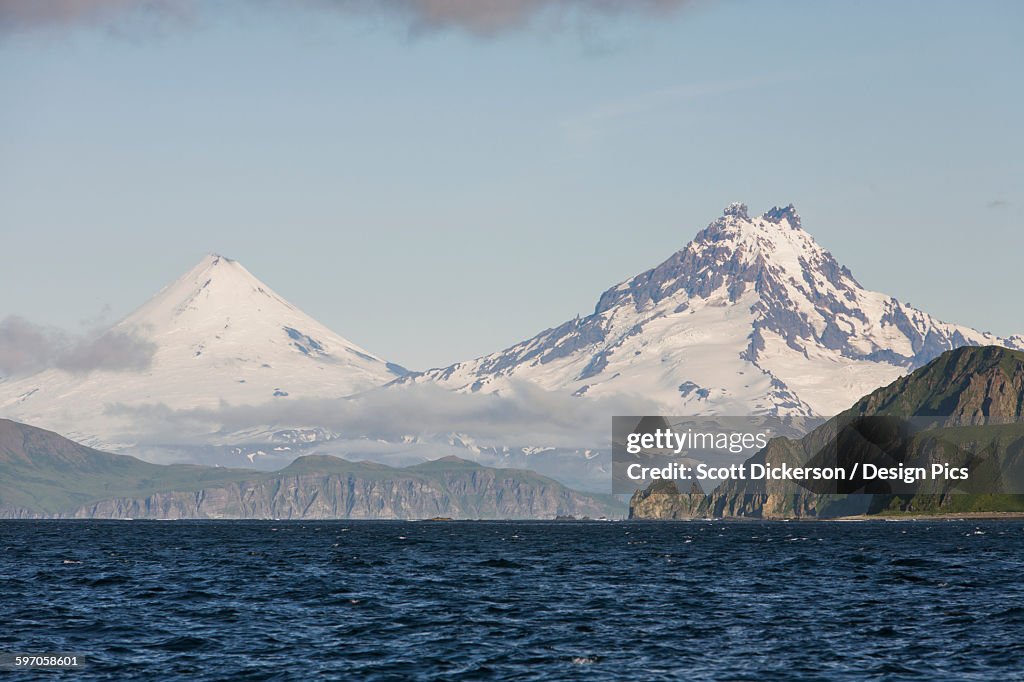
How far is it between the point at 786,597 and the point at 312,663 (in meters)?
55.3

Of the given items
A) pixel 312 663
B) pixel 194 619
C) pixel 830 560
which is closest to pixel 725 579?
pixel 830 560

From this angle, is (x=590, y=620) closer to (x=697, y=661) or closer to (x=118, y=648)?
(x=697, y=661)

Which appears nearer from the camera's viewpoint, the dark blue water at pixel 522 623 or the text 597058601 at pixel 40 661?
the text 597058601 at pixel 40 661

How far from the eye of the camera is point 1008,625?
355ft

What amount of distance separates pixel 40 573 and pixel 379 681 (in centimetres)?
8891

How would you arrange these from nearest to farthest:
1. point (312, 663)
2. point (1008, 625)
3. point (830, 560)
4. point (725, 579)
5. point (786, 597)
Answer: point (312, 663)
point (1008, 625)
point (786, 597)
point (725, 579)
point (830, 560)

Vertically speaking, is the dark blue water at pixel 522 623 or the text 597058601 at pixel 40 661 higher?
the dark blue water at pixel 522 623

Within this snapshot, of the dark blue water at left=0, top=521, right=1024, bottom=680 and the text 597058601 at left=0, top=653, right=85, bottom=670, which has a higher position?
the dark blue water at left=0, top=521, right=1024, bottom=680

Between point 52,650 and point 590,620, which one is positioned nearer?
point 52,650

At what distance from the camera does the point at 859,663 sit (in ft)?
298

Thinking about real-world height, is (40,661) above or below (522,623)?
below

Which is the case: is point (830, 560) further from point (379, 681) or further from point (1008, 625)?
point (379, 681)

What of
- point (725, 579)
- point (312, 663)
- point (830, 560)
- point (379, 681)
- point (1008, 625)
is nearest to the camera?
point (379, 681)

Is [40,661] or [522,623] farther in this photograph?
[522,623]
